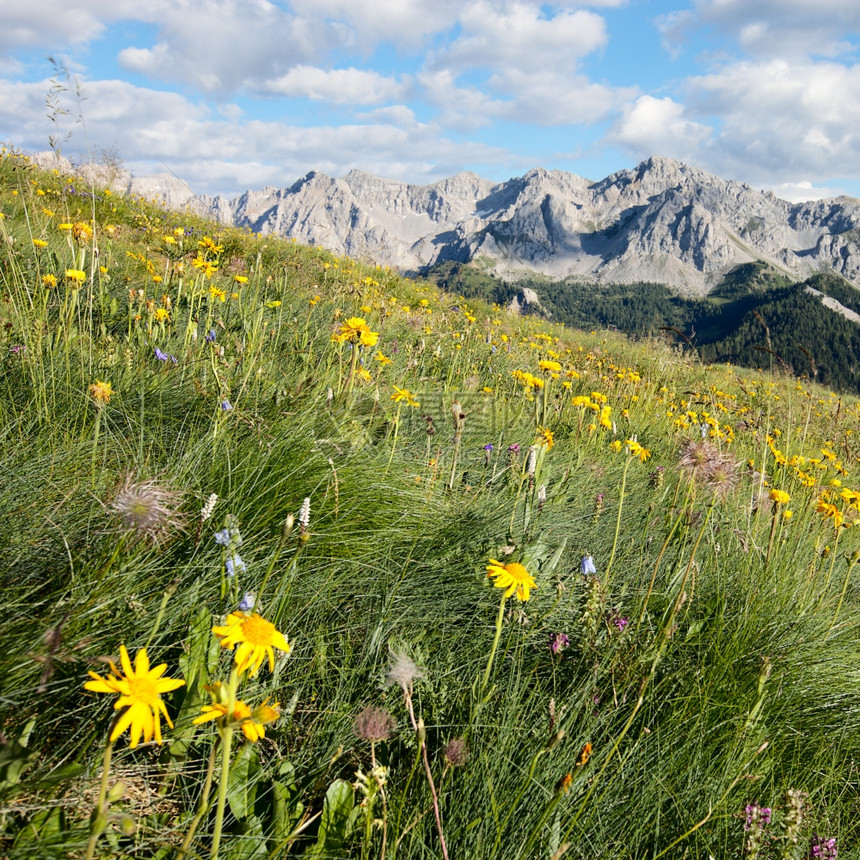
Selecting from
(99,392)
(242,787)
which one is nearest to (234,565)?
(242,787)

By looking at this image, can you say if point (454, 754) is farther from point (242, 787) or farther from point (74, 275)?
point (74, 275)

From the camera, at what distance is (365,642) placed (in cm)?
162

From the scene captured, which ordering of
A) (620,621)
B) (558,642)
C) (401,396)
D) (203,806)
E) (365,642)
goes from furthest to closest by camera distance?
(401,396) < (620,621) < (558,642) < (365,642) < (203,806)

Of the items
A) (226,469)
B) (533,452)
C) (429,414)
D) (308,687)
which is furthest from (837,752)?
(429,414)

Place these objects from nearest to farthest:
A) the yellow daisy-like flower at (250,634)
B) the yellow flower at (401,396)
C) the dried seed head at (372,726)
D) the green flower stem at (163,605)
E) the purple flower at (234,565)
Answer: the yellow daisy-like flower at (250,634)
the green flower stem at (163,605)
the dried seed head at (372,726)
the purple flower at (234,565)
the yellow flower at (401,396)

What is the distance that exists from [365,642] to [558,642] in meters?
0.64

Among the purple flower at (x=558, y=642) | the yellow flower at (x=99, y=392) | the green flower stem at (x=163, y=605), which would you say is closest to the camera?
the green flower stem at (x=163, y=605)

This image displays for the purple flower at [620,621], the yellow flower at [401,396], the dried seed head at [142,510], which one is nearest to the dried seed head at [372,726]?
the dried seed head at [142,510]

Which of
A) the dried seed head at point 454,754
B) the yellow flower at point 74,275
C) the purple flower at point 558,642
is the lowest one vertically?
the purple flower at point 558,642

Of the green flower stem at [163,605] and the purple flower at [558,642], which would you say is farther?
the purple flower at [558,642]

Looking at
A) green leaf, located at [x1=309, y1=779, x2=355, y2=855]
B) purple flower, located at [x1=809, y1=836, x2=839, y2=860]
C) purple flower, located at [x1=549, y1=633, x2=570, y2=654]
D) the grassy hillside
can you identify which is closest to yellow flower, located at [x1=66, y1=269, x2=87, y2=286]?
the grassy hillside

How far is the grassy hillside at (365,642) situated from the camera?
3.67 ft

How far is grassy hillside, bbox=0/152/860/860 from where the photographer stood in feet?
3.67

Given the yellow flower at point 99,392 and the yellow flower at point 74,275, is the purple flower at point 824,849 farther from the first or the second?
the yellow flower at point 74,275
